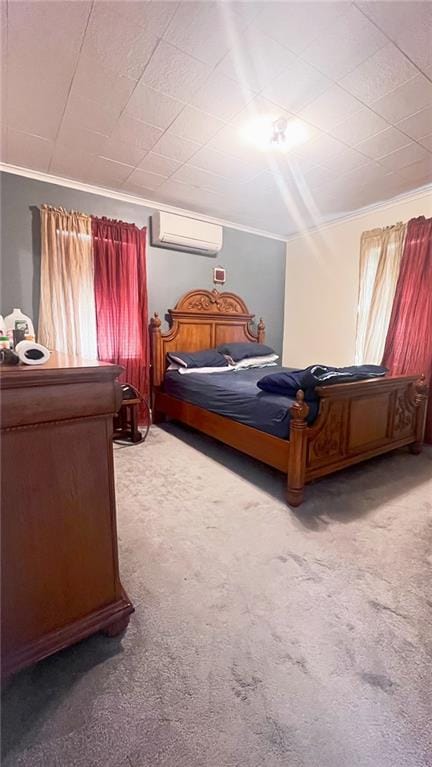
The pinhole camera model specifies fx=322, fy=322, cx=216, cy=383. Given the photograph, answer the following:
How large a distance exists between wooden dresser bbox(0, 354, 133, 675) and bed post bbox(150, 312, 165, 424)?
9.03 ft

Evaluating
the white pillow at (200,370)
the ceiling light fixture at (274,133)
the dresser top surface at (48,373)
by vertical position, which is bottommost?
the white pillow at (200,370)

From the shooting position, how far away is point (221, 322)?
4.27m

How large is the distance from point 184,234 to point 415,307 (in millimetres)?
2582

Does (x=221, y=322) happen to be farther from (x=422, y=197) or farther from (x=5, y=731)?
(x=5, y=731)

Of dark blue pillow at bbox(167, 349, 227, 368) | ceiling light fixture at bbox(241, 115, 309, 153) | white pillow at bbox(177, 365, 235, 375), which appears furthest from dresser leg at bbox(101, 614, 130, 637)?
ceiling light fixture at bbox(241, 115, 309, 153)

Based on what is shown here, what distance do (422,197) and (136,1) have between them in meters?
2.99

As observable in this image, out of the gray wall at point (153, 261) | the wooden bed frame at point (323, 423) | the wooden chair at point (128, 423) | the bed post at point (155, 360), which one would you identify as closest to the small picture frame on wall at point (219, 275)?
the gray wall at point (153, 261)

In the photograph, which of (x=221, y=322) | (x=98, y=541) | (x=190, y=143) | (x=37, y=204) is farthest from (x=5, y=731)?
(x=221, y=322)

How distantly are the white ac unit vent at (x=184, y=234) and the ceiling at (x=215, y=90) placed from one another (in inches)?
18.2

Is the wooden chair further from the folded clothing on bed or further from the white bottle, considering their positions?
the folded clothing on bed

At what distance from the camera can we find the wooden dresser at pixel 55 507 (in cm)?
89

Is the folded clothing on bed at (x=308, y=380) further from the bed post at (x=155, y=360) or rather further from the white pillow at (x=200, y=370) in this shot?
the bed post at (x=155, y=360)

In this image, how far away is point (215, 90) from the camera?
1.94 meters

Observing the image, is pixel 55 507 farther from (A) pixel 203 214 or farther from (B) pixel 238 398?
(A) pixel 203 214
